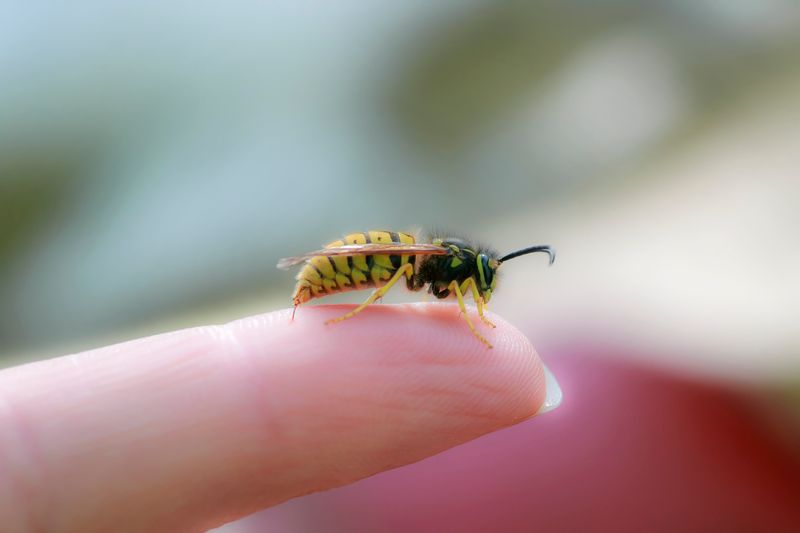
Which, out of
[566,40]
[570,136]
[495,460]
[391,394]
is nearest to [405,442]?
[391,394]

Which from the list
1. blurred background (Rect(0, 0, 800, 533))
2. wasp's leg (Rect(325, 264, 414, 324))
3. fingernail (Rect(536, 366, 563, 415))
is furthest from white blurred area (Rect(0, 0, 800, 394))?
wasp's leg (Rect(325, 264, 414, 324))

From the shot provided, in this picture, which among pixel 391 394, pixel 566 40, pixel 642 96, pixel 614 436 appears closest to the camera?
pixel 391 394

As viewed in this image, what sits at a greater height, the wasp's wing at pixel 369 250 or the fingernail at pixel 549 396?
the wasp's wing at pixel 369 250

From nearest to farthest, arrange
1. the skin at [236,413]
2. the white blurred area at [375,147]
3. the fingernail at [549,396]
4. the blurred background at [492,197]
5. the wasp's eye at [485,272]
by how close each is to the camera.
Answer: the skin at [236,413] < the fingernail at [549,396] < the wasp's eye at [485,272] < the blurred background at [492,197] < the white blurred area at [375,147]

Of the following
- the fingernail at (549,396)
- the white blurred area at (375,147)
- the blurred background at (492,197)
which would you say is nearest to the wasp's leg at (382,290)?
the fingernail at (549,396)

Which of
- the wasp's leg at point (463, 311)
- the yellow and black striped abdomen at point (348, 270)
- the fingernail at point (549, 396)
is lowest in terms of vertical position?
the fingernail at point (549, 396)

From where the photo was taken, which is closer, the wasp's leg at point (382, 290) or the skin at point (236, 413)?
the skin at point (236, 413)

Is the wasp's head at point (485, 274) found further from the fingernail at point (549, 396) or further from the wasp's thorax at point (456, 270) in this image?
the fingernail at point (549, 396)

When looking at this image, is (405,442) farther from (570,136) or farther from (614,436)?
(570,136)
